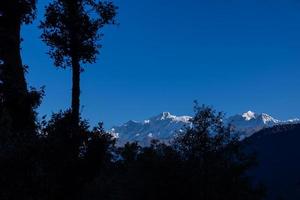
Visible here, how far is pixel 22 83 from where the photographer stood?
29.0 m

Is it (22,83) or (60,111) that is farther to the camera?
(60,111)

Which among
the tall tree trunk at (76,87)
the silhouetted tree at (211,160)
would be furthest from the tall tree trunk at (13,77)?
the silhouetted tree at (211,160)

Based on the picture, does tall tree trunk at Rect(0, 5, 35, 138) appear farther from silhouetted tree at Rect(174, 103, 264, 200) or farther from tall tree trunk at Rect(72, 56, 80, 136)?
silhouetted tree at Rect(174, 103, 264, 200)

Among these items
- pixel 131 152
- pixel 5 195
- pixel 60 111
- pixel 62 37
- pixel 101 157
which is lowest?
pixel 5 195

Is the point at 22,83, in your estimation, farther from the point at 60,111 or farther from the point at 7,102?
the point at 60,111

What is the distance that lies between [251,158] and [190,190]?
19525 mm

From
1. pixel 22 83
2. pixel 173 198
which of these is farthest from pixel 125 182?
pixel 22 83

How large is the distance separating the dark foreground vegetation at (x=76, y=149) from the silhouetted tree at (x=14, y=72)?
5 centimetres

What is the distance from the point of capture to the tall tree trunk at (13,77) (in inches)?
1105

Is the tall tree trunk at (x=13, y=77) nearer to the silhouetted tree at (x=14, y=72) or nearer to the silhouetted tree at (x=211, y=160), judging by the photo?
the silhouetted tree at (x=14, y=72)

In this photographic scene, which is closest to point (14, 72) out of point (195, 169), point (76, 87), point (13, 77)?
point (13, 77)

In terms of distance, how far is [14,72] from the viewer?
94.2 ft

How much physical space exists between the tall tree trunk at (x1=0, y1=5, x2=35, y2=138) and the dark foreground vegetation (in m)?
0.05

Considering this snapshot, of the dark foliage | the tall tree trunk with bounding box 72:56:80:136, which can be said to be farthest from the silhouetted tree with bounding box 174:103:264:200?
the tall tree trunk with bounding box 72:56:80:136
